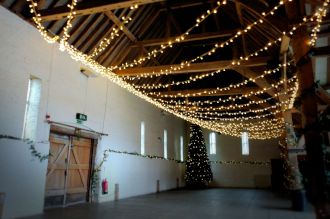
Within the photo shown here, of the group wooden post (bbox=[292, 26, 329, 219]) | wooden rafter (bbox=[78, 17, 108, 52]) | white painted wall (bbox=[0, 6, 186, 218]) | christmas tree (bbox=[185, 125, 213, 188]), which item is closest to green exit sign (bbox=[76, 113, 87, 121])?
white painted wall (bbox=[0, 6, 186, 218])

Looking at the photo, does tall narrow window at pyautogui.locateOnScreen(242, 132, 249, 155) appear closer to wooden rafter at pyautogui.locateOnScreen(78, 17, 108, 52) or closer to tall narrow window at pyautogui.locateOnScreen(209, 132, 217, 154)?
tall narrow window at pyautogui.locateOnScreen(209, 132, 217, 154)

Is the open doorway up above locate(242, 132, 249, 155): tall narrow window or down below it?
below

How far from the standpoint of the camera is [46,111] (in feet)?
18.6

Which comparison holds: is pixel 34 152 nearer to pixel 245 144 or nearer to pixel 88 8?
pixel 88 8

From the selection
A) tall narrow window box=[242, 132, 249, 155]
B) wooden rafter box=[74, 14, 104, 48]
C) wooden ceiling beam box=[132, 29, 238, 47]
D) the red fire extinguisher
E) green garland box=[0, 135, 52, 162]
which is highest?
wooden ceiling beam box=[132, 29, 238, 47]

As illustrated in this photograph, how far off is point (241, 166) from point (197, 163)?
85.4 inches

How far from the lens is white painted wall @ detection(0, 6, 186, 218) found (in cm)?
480

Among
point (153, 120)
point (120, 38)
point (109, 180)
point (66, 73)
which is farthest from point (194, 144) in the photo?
point (66, 73)

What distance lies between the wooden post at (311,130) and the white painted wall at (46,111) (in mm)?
4515

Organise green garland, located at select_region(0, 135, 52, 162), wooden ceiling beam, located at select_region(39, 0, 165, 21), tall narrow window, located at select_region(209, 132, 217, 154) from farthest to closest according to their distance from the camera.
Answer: tall narrow window, located at select_region(209, 132, 217, 154) → green garland, located at select_region(0, 135, 52, 162) → wooden ceiling beam, located at select_region(39, 0, 165, 21)

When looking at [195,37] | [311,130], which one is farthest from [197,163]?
[311,130]

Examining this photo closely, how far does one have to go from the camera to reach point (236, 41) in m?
7.97

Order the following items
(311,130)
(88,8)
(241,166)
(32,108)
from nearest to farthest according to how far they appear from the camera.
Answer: (311,130) → (88,8) → (32,108) → (241,166)

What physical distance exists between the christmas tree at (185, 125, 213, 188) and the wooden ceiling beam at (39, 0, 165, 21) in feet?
30.6
